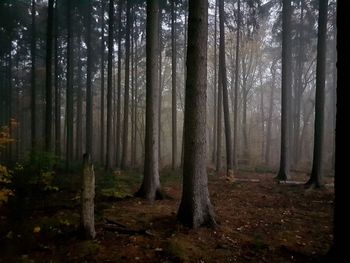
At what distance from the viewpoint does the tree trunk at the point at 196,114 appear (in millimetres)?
6820

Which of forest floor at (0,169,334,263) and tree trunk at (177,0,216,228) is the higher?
tree trunk at (177,0,216,228)

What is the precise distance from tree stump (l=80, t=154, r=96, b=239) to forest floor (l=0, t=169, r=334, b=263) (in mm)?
241

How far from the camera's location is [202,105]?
22.8 ft

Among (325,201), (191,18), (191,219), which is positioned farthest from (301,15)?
(191,219)

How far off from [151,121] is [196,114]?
3.03 m

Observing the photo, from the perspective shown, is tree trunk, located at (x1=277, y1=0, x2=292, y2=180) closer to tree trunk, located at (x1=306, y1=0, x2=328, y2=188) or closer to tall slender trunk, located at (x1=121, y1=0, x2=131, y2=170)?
tree trunk, located at (x1=306, y1=0, x2=328, y2=188)

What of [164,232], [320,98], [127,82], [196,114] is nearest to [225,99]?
[320,98]

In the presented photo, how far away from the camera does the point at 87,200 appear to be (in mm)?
5922

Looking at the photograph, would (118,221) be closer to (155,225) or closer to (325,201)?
(155,225)

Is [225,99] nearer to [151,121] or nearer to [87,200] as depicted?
[151,121]

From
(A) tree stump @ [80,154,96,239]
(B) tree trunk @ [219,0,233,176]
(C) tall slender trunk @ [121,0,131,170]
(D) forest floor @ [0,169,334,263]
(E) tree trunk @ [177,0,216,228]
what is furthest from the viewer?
(C) tall slender trunk @ [121,0,131,170]

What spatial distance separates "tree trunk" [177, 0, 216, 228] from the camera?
269 inches

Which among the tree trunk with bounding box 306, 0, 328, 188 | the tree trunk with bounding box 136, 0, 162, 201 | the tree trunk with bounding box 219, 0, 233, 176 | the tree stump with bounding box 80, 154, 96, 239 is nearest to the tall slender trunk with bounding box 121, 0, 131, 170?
the tree trunk with bounding box 219, 0, 233, 176

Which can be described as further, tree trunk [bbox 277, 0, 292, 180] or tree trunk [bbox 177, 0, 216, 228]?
tree trunk [bbox 277, 0, 292, 180]
